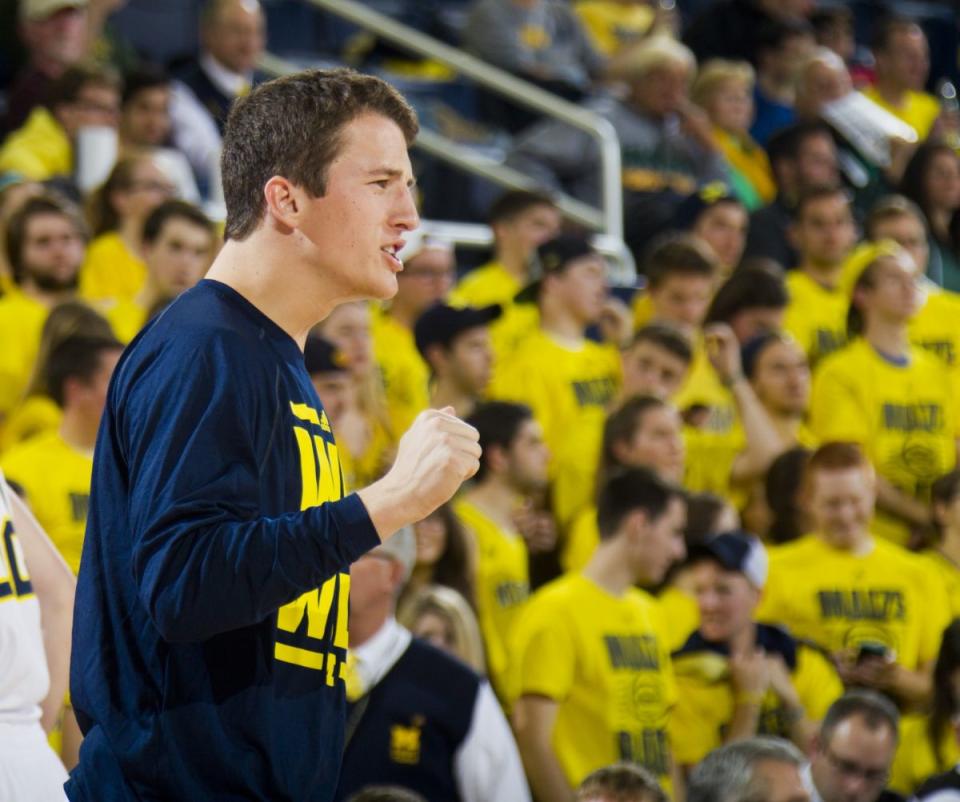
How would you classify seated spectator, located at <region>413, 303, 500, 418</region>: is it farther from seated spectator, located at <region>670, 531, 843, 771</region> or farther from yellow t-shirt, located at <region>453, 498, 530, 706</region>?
seated spectator, located at <region>670, 531, 843, 771</region>

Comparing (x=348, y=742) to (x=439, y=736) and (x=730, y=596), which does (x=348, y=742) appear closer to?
(x=439, y=736)

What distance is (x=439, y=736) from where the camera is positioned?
17.4 ft

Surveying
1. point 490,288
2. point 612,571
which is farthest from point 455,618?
point 490,288

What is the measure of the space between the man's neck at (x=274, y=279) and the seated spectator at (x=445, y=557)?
359 centimetres

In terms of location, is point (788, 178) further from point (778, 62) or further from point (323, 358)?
point (323, 358)

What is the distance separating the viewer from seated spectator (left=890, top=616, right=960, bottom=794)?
20.9 feet

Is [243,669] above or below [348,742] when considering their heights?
above

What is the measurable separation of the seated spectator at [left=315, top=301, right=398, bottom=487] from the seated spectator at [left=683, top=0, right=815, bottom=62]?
5575mm

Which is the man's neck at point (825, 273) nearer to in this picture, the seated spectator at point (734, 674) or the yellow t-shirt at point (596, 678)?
the seated spectator at point (734, 674)

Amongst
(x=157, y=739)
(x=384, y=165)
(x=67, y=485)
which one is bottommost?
(x=67, y=485)

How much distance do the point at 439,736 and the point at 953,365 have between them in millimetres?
4322

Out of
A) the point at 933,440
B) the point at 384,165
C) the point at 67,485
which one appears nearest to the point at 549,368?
the point at 933,440

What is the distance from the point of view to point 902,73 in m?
11.9

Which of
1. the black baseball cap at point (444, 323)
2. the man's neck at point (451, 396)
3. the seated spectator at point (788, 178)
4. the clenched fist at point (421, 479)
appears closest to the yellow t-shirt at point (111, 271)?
the black baseball cap at point (444, 323)
